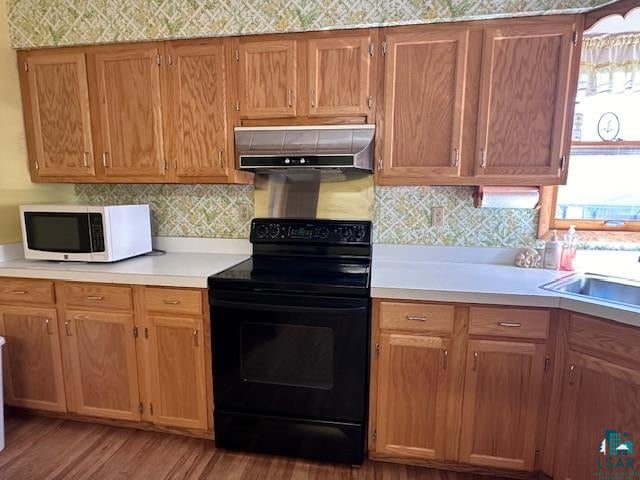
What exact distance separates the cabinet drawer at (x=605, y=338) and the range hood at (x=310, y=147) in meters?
1.17

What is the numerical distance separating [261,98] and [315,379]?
1.47m

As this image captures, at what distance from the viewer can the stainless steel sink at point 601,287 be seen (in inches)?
65.9

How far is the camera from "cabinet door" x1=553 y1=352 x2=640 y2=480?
136 cm

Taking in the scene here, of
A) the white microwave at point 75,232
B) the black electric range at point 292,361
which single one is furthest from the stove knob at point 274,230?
the white microwave at point 75,232

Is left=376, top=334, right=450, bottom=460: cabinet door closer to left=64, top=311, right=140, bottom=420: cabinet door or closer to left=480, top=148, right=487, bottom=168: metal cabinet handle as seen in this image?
left=480, top=148, right=487, bottom=168: metal cabinet handle

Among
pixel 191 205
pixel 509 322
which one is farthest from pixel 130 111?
pixel 509 322

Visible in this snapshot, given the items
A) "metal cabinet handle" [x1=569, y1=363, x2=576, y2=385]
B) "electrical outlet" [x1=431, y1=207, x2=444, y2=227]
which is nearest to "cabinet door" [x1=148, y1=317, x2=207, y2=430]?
"electrical outlet" [x1=431, y1=207, x2=444, y2=227]

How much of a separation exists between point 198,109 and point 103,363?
1.47 meters

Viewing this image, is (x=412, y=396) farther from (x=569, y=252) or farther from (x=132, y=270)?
(x=132, y=270)

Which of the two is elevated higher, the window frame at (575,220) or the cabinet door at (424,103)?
the cabinet door at (424,103)

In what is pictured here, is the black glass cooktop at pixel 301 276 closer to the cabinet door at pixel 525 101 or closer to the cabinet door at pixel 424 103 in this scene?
the cabinet door at pixel 424 103

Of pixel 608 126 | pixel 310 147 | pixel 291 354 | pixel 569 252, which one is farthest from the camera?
pixel 608 126

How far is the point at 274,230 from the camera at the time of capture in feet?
7.36

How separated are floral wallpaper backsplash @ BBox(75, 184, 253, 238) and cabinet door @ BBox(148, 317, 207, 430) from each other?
748 mm
